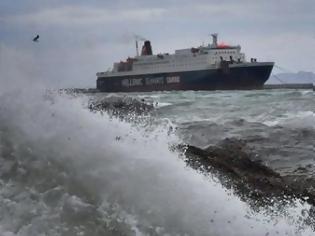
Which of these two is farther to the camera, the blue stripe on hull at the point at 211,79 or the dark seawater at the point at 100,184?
the blue stripe on hull at the point at 211,79

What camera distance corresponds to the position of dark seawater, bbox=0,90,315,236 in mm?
7047

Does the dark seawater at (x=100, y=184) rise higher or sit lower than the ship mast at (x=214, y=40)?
lower

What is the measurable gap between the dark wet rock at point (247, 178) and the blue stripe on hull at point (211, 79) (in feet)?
209

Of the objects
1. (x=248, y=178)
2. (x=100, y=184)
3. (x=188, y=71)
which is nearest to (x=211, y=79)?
(x=188, y=71)

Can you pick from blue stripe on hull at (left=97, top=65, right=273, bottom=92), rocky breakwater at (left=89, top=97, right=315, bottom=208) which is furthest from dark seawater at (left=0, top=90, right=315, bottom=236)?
blue stripe on hull at (left=97, top=65, right=273, bottom=92)

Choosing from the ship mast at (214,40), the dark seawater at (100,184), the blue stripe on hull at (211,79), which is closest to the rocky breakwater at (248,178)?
the dark seawater at (100,184)

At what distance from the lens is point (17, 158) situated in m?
8.38

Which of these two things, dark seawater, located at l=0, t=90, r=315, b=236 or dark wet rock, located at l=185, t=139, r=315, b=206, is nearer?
dark seawater, located at l=0, t=90, r=315, b=236

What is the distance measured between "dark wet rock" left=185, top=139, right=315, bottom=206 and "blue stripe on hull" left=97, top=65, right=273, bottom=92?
209 ft

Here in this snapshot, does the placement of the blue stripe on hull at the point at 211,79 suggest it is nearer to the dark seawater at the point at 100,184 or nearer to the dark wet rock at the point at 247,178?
the dark wet rock at the point at 247,178

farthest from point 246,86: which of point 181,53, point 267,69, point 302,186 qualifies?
point 302,186

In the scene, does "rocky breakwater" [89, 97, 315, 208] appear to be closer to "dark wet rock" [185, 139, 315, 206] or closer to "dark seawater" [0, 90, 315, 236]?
"dark wet rock" [185, 139, 315, 206]

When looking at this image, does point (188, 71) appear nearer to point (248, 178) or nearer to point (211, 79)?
point (211, 79)

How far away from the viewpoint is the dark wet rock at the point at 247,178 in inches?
374
